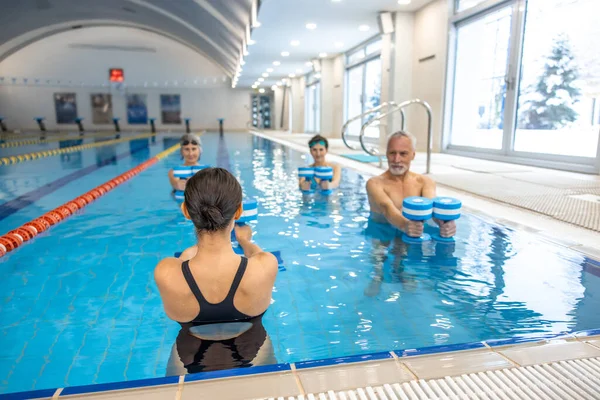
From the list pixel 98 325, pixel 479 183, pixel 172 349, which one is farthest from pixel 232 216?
pixel 479 183

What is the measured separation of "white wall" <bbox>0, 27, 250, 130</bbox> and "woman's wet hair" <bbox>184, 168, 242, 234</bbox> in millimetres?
29895

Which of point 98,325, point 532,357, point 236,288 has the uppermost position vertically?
point 236,288

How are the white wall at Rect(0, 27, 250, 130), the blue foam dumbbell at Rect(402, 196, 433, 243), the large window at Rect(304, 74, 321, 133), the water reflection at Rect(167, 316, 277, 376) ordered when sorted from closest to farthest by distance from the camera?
the water reflection at Rect(167, 316, 277, 376), the blue foam dumbbell at Rect(402, 196, 433, 243), the large window at Rect(304, 74, 321, 133), the white wall at Rect(0, 27, 250, 130)

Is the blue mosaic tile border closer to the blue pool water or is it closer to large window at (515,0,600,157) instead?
the blue pool water

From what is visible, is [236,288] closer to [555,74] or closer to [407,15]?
[555,74]

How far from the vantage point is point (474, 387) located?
1343 mm

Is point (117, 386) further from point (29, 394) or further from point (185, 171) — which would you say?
point (185, 171)

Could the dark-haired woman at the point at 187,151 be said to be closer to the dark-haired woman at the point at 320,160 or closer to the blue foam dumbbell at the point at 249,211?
the dark-haired woman at the point at 320,160

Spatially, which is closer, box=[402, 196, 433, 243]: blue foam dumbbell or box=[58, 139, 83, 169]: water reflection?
box=[402, 196, 433, 243]: blue foam dumbbell

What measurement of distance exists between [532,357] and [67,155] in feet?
37.0

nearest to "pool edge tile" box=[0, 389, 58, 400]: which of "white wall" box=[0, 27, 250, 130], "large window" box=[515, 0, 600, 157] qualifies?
"large window" box=[515, 0, 600, 157]

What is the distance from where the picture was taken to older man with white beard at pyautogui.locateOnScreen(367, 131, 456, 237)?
343 cm

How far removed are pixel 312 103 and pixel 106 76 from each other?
45.1 ft

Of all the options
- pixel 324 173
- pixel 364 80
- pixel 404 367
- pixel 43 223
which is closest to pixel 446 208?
pixel 404 367
